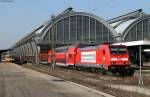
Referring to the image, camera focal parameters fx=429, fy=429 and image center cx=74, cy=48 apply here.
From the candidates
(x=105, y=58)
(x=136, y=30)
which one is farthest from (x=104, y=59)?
(x=136, y=30)

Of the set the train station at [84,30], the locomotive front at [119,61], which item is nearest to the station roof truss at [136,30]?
the train station at [84,30]

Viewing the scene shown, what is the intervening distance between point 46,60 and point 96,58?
182 feet

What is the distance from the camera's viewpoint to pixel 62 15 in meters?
147

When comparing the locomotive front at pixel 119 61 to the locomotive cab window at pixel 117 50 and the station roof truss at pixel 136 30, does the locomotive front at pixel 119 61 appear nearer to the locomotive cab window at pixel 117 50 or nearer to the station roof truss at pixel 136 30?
the locomotive cab window at pixel 117 50

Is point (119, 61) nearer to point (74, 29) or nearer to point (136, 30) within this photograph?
point (74, 29)

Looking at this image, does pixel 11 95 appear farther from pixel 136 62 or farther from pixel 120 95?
pixel 136 62

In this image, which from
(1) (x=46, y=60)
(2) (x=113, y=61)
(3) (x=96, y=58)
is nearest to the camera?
(2) (x=113, y=61)

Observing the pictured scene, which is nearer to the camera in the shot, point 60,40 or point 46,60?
point 46,60

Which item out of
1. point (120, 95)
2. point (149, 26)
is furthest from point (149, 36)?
point (120, 95)

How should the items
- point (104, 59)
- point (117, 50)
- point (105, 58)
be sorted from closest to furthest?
point (117, 50)
point (105, 58)
point (104, 59)

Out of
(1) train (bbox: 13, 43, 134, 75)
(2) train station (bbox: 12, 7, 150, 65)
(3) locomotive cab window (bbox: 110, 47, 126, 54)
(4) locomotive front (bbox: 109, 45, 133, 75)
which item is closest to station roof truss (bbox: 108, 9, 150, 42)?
(2) train station (bbox: 12, 7, 150, 65)

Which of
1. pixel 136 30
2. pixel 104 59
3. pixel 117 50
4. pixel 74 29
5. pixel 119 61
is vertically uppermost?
pixel 74 29

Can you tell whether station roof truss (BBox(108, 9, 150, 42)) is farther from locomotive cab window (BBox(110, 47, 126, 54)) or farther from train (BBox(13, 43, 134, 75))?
locomotive cab window (BBox(110, 47, 126, 54))

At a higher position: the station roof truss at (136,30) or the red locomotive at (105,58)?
the station roof truss at (136,30)
